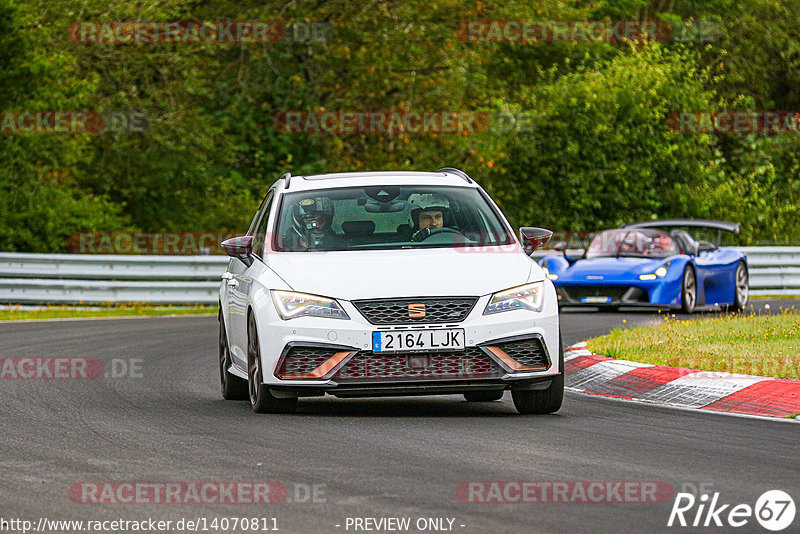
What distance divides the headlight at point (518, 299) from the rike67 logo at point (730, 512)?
313cm

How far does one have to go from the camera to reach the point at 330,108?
34531mm

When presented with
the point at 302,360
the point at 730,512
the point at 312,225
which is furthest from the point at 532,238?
the point at 730,512

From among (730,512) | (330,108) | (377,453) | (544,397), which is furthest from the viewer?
(330,108)

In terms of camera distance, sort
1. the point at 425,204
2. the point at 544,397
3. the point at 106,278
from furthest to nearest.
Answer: the point at 106,278, the point at 425,204, the point at 544,397

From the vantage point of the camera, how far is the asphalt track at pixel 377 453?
6477mm

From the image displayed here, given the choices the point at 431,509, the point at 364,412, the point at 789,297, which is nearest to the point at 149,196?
the point at 789,297

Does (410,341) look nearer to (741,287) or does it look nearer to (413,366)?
(413,366)

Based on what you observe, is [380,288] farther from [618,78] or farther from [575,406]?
[618,78]

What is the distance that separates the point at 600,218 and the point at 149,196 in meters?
9.58

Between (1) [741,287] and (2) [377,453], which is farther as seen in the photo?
(1) [741,287]

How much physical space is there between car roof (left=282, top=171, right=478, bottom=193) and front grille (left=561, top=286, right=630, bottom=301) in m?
10.5

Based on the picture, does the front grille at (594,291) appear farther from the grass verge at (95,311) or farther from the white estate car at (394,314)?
the white estate car at (394,314)

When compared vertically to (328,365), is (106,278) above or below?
below

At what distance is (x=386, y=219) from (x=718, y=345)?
14.0ft
